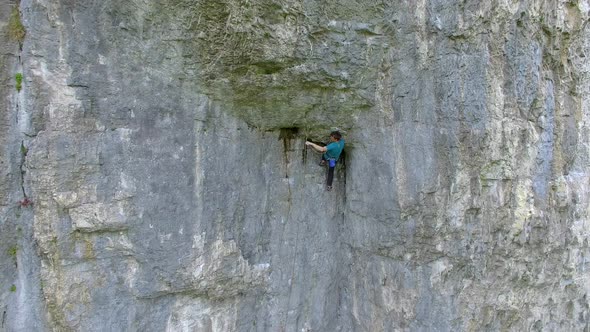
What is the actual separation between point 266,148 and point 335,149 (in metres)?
1.02

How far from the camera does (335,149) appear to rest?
5.71 metres

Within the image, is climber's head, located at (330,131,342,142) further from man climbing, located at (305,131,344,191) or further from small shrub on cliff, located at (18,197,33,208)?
small shrub on cliff, located at (18,197,33,208)

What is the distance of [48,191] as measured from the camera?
445 centimetres

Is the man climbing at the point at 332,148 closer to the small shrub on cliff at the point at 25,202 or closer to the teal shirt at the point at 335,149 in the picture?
the teal shirt at the point at 335,149

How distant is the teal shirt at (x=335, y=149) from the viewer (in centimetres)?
567

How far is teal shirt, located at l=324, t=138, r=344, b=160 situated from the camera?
18.6 ft

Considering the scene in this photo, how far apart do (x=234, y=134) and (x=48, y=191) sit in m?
2.30

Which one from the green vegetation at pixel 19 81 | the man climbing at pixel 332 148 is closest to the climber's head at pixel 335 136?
the man climbing at pixel 332 148

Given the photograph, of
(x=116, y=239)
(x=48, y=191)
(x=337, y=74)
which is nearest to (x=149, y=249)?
(x=116, y=239)

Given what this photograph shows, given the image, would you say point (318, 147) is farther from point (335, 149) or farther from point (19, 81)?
point (19, 81)

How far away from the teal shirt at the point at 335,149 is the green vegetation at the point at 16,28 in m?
3.93

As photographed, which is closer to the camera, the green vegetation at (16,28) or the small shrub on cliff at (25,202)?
the green vegetation at (16,28)

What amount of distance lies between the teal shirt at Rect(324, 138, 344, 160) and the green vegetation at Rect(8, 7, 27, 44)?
3.93 meters

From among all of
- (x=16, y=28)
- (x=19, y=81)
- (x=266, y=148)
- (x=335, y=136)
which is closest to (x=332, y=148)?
(x=335, y=136)
